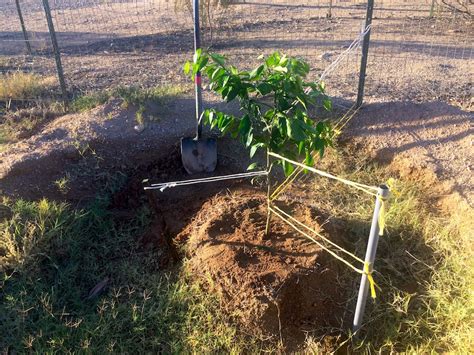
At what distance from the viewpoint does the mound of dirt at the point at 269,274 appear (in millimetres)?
2664

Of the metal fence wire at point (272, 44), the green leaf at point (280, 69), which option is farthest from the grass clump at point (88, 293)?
the metal fence wire at point (272, 44)

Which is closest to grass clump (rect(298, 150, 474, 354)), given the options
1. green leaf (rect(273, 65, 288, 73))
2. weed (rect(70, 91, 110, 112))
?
green leaf (rect(273, 65, 288, 73))

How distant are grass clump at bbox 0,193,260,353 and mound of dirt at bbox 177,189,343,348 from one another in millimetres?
150

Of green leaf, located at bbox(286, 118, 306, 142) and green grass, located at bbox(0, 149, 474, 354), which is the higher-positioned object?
green leaf, located at bbox(286, 118, 306, 142)

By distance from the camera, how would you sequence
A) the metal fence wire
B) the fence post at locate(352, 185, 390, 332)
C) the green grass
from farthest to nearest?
the metal fence wire
the green grass
the fence post at locate(352, 185, 390, 332)

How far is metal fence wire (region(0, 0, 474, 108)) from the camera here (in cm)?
597

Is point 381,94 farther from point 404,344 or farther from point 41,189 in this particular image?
point 41,189

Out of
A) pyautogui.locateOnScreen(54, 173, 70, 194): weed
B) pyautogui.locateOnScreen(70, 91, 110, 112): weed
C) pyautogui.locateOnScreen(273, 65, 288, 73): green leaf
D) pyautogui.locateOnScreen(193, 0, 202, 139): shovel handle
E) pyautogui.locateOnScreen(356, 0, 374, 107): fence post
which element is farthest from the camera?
pyautogui.locateOnScreen(70, 91, 110, 112): weed

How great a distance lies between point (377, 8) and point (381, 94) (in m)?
6.16

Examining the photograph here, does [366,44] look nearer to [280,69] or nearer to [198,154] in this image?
[198,154]

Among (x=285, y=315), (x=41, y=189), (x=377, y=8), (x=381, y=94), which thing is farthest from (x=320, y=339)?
(x=377, y=8)

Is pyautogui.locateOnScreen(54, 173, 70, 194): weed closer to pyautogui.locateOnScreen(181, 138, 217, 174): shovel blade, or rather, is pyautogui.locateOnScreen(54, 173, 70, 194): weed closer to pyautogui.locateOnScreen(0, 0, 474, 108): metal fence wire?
pyautogui.locateOnScreen(181, 138, 217, 174): shovel blade

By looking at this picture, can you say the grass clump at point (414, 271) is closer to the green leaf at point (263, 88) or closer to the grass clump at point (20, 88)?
the green leaf at point (263, 88)

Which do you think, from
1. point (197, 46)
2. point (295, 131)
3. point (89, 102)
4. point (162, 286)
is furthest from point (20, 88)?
point (295, 131)
